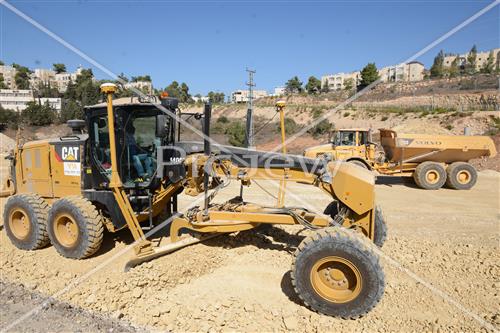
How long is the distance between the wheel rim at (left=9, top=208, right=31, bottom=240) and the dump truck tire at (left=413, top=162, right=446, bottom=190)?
11.4 meters

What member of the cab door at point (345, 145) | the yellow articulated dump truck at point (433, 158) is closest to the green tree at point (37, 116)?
the cab door at point (345, 145)

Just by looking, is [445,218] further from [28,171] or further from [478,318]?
[28,171]

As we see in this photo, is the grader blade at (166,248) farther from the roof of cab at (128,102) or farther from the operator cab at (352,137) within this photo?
the operator cab at (352,137)

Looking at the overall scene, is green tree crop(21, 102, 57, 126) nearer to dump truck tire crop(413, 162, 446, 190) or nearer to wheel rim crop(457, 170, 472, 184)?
dump truck tire crop(413, 162, 446, 190)

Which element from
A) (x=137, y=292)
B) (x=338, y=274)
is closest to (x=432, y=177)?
(x=338, y=274)

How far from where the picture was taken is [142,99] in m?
5.45

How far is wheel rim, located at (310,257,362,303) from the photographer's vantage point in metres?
4.11

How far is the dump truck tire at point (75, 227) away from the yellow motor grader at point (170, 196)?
0.02 metres

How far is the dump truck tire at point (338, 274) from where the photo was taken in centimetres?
397

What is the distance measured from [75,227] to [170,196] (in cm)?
152

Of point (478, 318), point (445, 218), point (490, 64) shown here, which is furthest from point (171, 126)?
point (490, 64)

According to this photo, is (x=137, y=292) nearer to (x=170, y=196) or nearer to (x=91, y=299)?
(x=91, y=299)

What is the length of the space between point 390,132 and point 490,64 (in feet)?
202

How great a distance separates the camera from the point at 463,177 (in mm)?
12391
